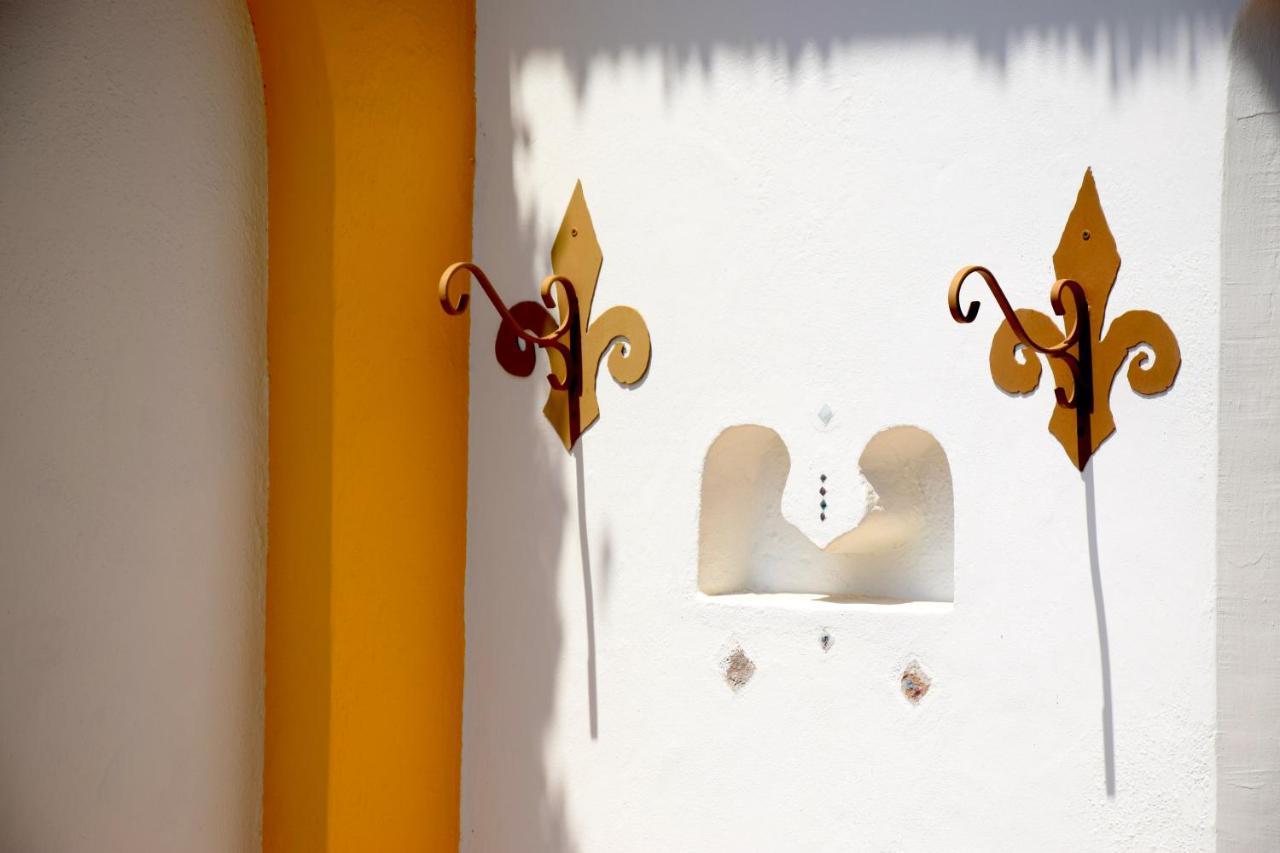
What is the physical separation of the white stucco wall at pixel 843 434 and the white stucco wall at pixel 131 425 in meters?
0.53

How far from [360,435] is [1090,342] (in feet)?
4.87

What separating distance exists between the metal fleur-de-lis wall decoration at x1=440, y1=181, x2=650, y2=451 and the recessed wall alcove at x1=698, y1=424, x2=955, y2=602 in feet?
0.93

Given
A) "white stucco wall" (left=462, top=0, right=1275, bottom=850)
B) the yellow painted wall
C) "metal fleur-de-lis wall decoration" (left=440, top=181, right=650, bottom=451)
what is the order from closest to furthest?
"white stucco wall" (left=462, top=0, right=1275, bottom=850)
the yellow painted wall
"metal fleur-de-lis wall decoration" (left=440, top=181, right=650, bottom=451)

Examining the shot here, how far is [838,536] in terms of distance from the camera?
2924mm

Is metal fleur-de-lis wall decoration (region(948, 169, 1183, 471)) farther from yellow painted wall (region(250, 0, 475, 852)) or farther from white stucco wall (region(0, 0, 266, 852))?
white stucco wall (region(0, 0, 266, 852))

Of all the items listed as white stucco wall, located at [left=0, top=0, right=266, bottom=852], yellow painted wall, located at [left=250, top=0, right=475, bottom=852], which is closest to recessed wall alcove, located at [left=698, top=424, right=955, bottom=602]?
yellow painted wall, located at [left=250, top=0, right=475, bottom=852]

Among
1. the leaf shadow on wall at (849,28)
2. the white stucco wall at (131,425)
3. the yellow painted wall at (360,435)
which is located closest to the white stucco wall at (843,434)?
the leaf shadow on wall at (849,28)

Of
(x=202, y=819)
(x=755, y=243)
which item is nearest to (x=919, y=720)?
(x=755, y=243)

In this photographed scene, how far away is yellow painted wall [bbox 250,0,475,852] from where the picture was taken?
294 cm

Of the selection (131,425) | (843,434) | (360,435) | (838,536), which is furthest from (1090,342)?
(131,425)

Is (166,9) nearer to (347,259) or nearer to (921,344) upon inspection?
(347,259)

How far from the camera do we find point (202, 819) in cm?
292

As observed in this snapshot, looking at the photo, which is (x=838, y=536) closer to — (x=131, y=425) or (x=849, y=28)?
(x=849, y=28)

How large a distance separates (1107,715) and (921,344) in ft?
2.56
